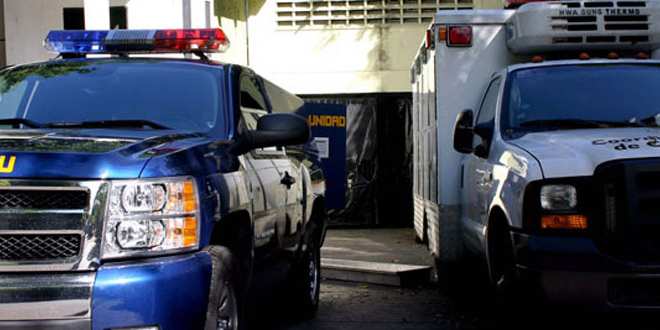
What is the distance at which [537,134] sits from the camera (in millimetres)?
5859

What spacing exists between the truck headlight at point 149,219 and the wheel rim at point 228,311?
1.66 ft

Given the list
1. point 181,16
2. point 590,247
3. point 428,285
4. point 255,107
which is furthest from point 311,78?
point 590,247

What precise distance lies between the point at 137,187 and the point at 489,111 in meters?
3.73

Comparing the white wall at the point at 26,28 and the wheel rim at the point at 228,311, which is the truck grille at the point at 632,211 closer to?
the wheel rim at the point at 228,311

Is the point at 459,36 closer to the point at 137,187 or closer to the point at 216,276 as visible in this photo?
the point at 216,276

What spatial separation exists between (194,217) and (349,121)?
40.4 feet

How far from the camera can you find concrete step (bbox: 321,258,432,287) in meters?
8.68

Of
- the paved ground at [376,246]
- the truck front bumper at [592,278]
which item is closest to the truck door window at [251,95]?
the truck front bumper at [592,278]

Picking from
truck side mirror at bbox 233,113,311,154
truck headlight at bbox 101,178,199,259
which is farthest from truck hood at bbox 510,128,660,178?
truck headlight at bbox 101,178,199,259

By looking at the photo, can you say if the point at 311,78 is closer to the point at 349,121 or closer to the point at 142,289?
the point at 349,121

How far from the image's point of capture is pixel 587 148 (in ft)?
16.7

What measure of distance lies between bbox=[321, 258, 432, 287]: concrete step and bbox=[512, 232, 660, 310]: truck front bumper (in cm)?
388

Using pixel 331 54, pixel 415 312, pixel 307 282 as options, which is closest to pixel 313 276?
pixel 307 282

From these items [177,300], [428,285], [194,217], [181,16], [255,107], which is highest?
[181,16]
